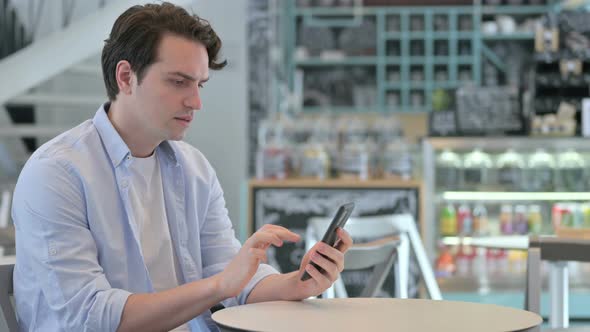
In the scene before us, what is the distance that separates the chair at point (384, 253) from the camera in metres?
3.22

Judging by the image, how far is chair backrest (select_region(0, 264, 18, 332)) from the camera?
1.94 metres

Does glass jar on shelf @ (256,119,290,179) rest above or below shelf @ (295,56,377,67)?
below

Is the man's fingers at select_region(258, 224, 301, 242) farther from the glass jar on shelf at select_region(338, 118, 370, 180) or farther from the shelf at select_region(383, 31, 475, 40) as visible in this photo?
the shelf at select_region(383, 31, 475, 40)

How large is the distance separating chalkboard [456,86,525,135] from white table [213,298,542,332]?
14.7 feet

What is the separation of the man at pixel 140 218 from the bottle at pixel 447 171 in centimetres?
399

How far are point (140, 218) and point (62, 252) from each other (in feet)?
0.86

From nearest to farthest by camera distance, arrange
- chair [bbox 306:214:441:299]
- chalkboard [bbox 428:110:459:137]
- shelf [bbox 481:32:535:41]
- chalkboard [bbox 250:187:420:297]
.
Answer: chair [bbox 306:214:441:299], chalkboard [bbox 250:187:420:297], chalkboard [bbox 428:110:459:137], shelf [bbox 481:32:535:41]

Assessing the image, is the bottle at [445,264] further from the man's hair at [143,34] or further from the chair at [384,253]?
the man's hair at [143,34]

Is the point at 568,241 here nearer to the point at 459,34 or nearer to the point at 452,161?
the point at 452,161

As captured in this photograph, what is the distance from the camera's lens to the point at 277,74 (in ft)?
32.4

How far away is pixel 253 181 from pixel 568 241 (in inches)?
143

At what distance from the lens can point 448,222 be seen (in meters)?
6.21

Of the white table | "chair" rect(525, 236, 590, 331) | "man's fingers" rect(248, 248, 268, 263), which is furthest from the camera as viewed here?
"chair" rect(525, 236, 590, 331)

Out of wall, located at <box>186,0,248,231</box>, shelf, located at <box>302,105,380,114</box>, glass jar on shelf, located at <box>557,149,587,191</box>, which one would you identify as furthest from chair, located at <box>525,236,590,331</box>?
shelf, located at <box>302,105,380,114</box>
